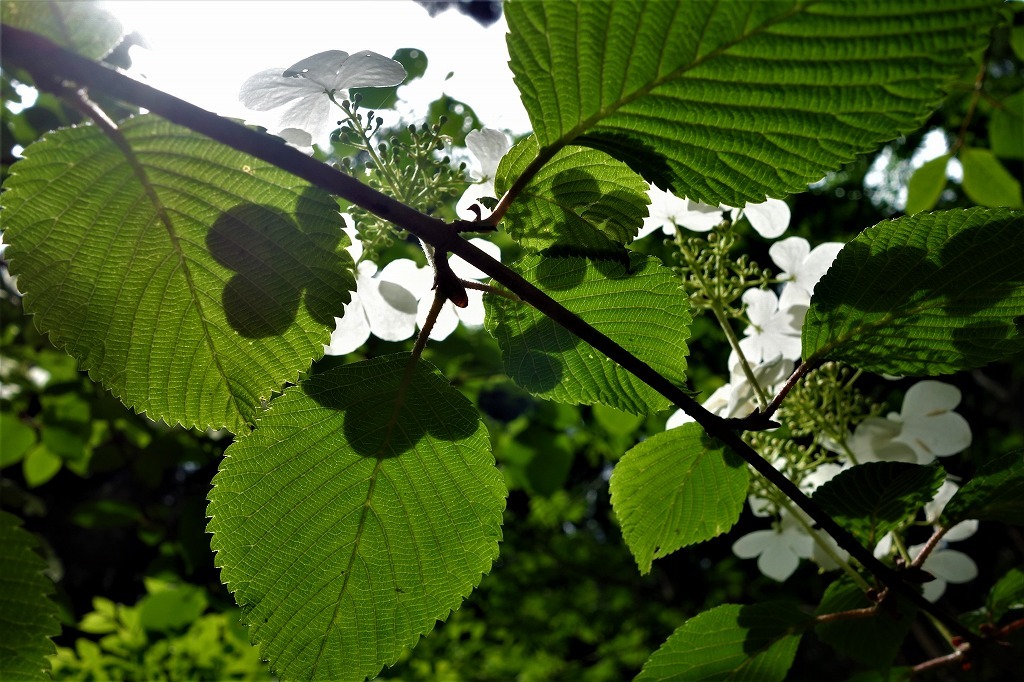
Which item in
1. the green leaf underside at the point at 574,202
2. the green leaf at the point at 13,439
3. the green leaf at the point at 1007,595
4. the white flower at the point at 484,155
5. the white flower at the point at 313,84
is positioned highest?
the green leaf at the point at 13,439

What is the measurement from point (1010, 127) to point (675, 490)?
5.10 ft

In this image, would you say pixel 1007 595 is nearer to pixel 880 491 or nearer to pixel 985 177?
pixel 880 491

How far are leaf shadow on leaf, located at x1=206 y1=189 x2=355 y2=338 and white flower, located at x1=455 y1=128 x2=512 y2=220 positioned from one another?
158 millimetres

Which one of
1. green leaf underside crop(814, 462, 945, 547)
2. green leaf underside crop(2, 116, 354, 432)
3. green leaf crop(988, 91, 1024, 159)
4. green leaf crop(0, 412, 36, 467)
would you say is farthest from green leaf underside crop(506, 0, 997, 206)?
green leaf crop(0, 412, 36, 467)

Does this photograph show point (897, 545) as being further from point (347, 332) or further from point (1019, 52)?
point (1019, 52)

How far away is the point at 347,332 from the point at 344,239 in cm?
26

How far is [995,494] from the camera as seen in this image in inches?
22.8

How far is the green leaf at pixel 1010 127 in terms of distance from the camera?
1667 mm

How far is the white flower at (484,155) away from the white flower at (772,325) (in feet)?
1.04

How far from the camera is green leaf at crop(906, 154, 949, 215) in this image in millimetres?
1808

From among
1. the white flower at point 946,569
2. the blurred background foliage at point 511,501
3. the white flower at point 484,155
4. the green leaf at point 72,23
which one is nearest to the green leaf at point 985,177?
the blurred background foliage at point 511,501

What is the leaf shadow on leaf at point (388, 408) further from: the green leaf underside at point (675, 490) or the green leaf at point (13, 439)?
the green leaf at point (13, 439)

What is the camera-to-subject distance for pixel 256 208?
1.36 feet

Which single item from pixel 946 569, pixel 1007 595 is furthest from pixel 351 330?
pixel 946 569
